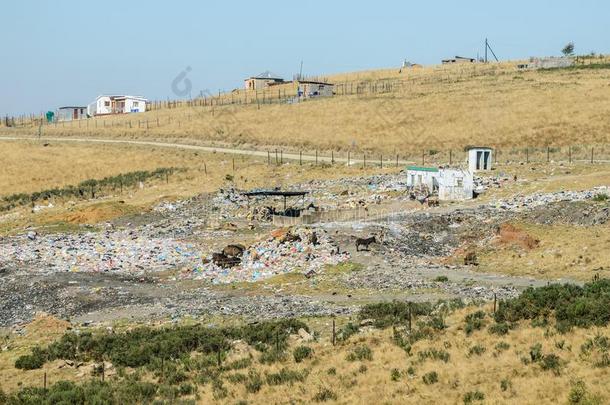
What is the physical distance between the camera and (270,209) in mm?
49844

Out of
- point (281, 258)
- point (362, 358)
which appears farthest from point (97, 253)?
point (362, 358)

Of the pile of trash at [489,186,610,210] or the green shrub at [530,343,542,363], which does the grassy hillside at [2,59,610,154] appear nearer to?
the pile of trash at [489,186,610,210]

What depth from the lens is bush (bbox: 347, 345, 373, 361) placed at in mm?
22016

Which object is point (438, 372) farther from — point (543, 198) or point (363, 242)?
point (543, 198)

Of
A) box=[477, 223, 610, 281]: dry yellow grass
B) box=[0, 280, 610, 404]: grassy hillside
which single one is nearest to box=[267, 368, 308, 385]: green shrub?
box=[0, 280, 610, 404]: grassy hillside

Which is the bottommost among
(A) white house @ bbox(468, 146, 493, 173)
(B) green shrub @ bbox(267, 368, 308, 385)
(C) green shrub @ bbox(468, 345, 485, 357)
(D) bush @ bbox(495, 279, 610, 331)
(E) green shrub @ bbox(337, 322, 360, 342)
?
(B) green shrub @ bbox(267, 368, 308, 385)

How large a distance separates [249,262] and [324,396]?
1765cm

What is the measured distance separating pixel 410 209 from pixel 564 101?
46444 millimetres

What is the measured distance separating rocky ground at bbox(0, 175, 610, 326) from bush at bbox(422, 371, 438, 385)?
8401mm

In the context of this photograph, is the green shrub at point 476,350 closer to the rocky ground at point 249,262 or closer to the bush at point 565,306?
the bush at point 565,306

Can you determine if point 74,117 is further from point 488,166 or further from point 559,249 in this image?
point 559,249

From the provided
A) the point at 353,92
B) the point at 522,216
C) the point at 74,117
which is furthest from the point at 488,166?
the point at 74,117

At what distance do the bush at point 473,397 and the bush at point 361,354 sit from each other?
13.5ft

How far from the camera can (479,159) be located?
58219 millimetres
